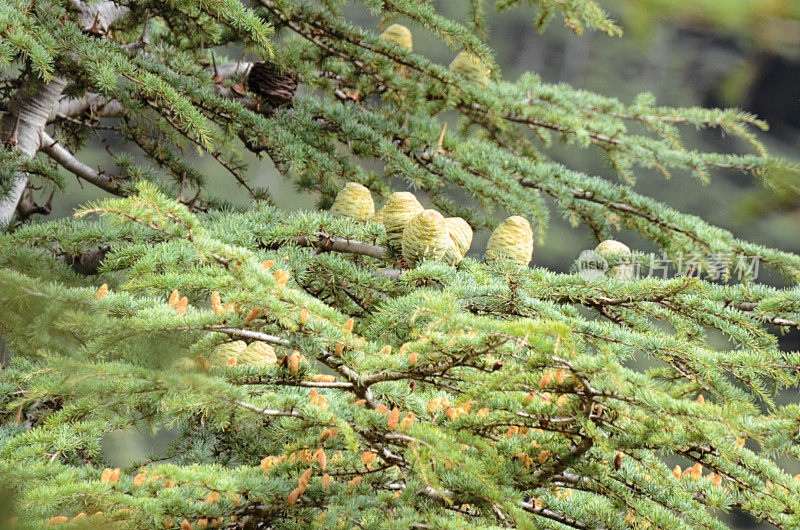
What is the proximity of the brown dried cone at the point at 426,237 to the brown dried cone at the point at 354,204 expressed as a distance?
0.31 m

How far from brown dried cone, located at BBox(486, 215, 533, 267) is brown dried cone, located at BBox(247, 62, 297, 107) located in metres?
0.96

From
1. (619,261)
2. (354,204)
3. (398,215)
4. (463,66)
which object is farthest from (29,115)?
(619,261)

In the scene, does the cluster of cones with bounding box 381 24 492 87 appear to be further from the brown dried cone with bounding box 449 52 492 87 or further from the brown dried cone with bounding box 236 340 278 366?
the brown dried cone with bounding box 236 340 278 366

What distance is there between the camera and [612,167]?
2.53 m

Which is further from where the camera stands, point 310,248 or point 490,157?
point 490,157

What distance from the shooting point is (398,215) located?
1498mm

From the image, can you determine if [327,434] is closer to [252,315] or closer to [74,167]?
[252,315]

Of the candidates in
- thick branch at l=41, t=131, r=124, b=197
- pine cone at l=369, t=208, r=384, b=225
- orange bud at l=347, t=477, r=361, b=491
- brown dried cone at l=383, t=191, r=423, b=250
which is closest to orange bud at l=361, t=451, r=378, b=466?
orange bud at l=347, t=477, r=361, b=491

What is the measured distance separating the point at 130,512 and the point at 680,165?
2.09m

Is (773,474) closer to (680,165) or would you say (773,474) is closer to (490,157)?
(490,157)

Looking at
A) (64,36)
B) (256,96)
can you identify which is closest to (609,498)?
(64,36)

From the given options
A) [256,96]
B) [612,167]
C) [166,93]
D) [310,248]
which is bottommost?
[310,248]

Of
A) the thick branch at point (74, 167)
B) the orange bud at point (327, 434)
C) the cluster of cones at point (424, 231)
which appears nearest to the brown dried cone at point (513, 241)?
the cluster of cones at point (424, 231)

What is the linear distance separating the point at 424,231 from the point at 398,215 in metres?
0.16
